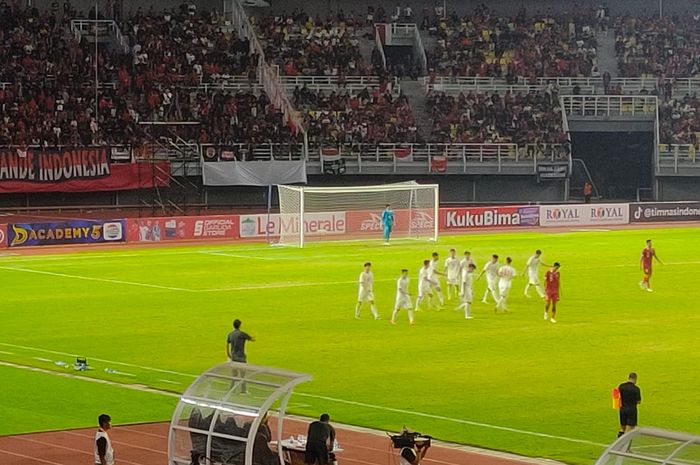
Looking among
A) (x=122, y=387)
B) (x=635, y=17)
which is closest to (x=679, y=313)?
(x=122, y=387)

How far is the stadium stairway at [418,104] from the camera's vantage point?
252ft

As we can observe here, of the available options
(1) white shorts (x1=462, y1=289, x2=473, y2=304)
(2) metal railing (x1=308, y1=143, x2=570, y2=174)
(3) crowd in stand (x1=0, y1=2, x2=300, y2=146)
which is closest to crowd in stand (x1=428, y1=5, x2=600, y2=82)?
(2) metal railing (x1=308, y1=143, x2=570, y2=174)

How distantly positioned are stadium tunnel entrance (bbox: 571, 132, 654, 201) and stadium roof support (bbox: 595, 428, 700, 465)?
220 ft

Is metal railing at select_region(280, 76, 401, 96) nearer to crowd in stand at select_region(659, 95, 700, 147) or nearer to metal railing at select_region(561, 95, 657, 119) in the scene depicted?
metal railing at select_region(561, 95, 657, 119)

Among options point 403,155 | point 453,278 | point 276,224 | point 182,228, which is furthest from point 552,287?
point 403,155

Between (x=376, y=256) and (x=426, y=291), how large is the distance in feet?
57.0

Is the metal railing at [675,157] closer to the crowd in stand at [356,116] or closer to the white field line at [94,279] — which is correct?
the crowd in stand at [356,116]

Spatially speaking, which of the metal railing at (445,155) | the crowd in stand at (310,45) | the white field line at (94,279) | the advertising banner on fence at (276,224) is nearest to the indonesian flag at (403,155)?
the metal railing at (445,155)

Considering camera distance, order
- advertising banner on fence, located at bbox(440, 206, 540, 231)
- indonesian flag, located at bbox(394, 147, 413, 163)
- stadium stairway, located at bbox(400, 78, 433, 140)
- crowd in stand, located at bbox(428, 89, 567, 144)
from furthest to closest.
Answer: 1. stadium stairway, located at bbox(400, 78, 433, 140)
2. crowd in stand, located at bbox(428, 89, 567, 144)
3. indonesian flag, located at bbox(394, 147, 413, 163)
4. advertising banner on fence, located at bbox(440, 206, 540, 231)

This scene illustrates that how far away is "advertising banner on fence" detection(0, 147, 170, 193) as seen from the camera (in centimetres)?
6203

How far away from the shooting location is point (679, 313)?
37.7 m

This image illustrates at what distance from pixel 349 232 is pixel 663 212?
66.2ft

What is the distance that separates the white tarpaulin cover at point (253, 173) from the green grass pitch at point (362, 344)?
1242cm

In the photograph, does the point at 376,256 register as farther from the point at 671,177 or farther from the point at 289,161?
the point at 671,177
